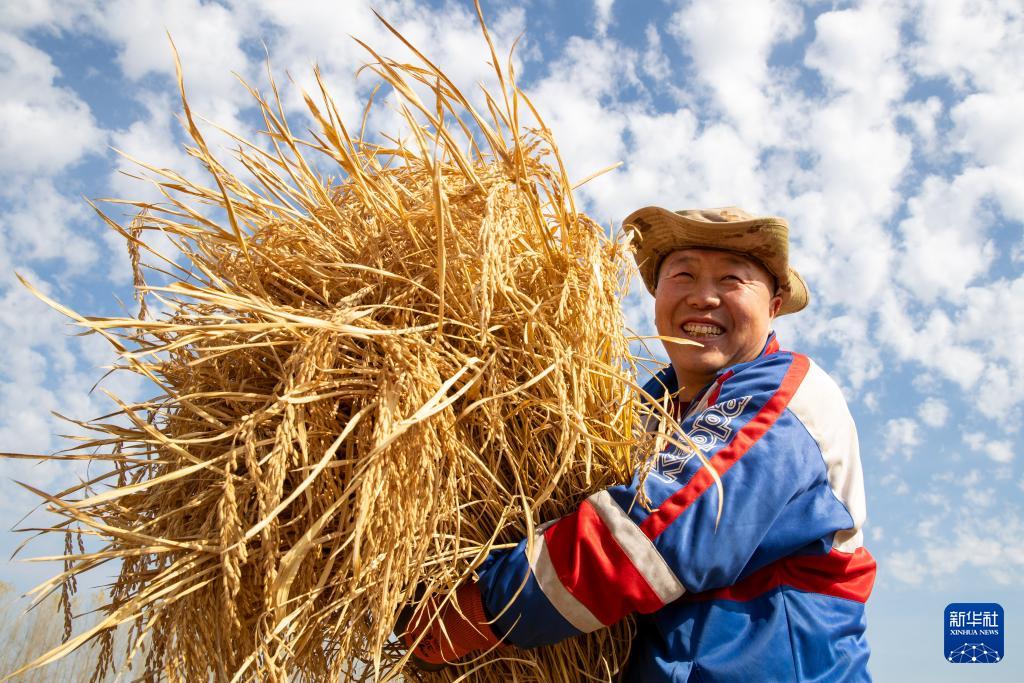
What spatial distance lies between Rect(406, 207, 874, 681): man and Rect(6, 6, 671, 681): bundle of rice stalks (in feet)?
0.26

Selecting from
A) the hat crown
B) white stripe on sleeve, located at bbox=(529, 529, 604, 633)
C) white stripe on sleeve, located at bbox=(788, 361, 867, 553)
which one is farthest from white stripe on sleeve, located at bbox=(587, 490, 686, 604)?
the hat crown

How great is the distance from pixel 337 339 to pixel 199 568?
0.39 m

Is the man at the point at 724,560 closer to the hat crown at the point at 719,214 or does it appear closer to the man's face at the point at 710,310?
the man's face at the point at 710,310

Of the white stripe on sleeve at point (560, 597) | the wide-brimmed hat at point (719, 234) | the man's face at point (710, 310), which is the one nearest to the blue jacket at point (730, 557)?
the white stripe on sleeve at point (560, 597)

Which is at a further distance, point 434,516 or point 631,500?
point 631,500

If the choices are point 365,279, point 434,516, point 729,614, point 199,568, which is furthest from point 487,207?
point 729,614

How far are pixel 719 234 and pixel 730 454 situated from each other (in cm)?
65

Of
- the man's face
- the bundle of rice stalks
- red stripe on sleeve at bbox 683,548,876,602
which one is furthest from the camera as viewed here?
the man's face

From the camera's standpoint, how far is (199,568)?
1117 mm

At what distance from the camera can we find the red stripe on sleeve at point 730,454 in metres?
1.24

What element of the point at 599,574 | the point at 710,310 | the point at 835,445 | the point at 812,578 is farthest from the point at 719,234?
the point at 599,574

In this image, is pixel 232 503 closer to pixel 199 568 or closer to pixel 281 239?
pixel 199 568

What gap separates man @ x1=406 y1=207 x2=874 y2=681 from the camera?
1.23 metres

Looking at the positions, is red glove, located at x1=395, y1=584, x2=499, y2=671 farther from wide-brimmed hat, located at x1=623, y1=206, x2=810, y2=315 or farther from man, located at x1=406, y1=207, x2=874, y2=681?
wide-brimmed hat, located at x1=623, y1=206, x2=810, y2=315
